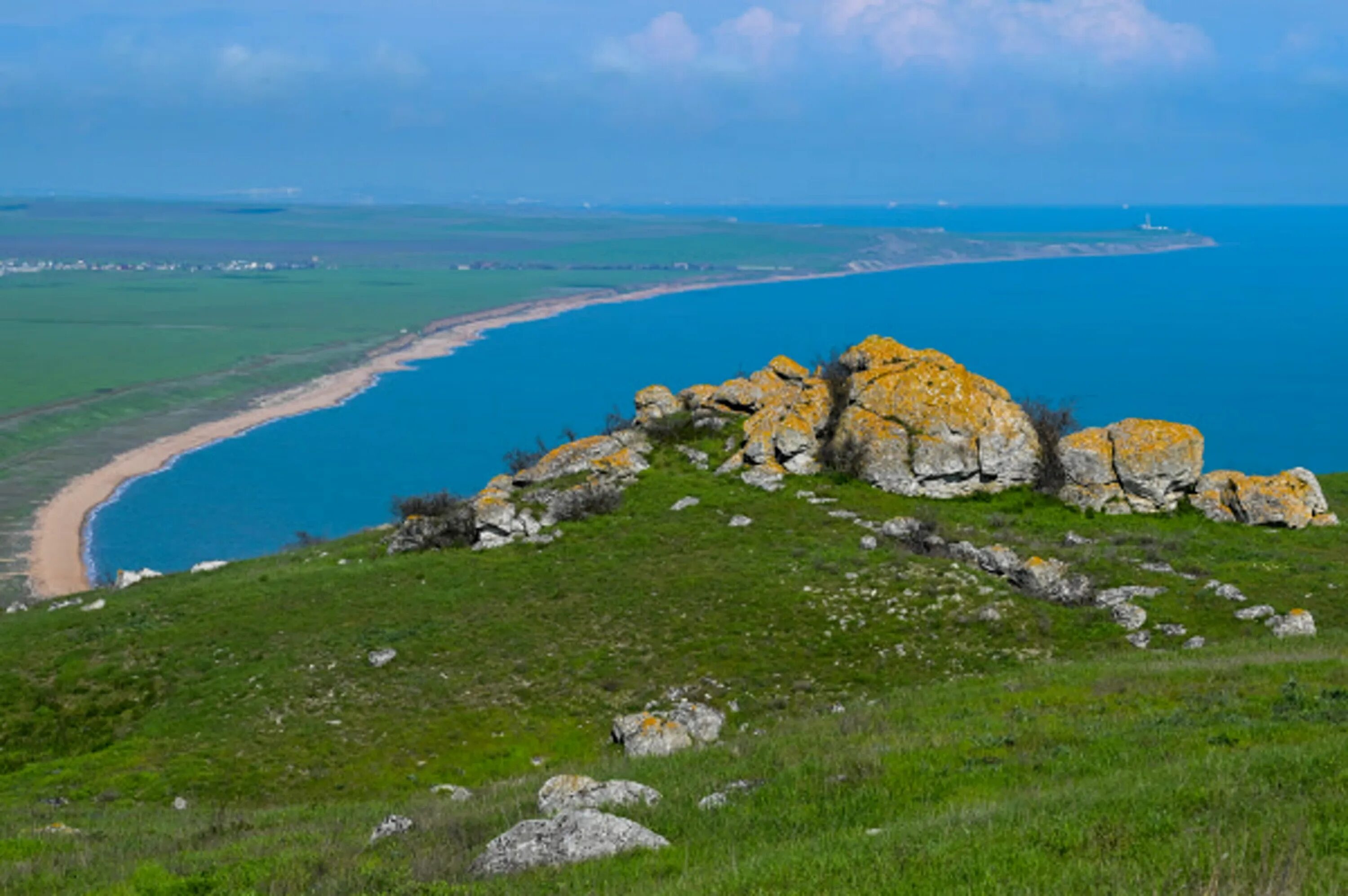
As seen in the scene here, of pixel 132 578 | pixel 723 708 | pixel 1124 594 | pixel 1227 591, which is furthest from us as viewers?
pixel 132 578

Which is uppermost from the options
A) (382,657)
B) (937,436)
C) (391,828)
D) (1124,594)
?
(937,436)

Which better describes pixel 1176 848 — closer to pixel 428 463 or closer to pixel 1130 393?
pixel 428 463

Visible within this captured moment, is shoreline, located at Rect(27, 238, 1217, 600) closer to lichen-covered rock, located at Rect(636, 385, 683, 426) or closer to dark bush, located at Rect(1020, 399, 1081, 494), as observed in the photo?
lichen-covered rock, located at Rect(636, 385, 683, 426)

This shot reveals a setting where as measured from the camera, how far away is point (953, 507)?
31.3 meters

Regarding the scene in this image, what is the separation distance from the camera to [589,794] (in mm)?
12422

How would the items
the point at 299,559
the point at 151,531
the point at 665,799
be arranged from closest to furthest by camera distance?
the point at 665,799
the point at 299,559
the point at 151,531

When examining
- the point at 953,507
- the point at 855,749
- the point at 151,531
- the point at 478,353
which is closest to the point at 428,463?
the point at 151,531

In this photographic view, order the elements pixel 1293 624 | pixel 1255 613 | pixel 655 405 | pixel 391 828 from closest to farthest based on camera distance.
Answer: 1. pixel 391 828
2. pixel 1293 624
3. pixel 1255 613
4. pixel 655 405

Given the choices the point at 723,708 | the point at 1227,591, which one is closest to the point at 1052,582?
the point at 1227,591

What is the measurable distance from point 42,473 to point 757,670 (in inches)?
3127

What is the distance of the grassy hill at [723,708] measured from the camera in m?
9.30

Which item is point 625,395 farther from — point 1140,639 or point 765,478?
point 1140,639

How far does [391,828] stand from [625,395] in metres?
115

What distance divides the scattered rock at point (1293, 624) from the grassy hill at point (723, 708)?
0.39 m
